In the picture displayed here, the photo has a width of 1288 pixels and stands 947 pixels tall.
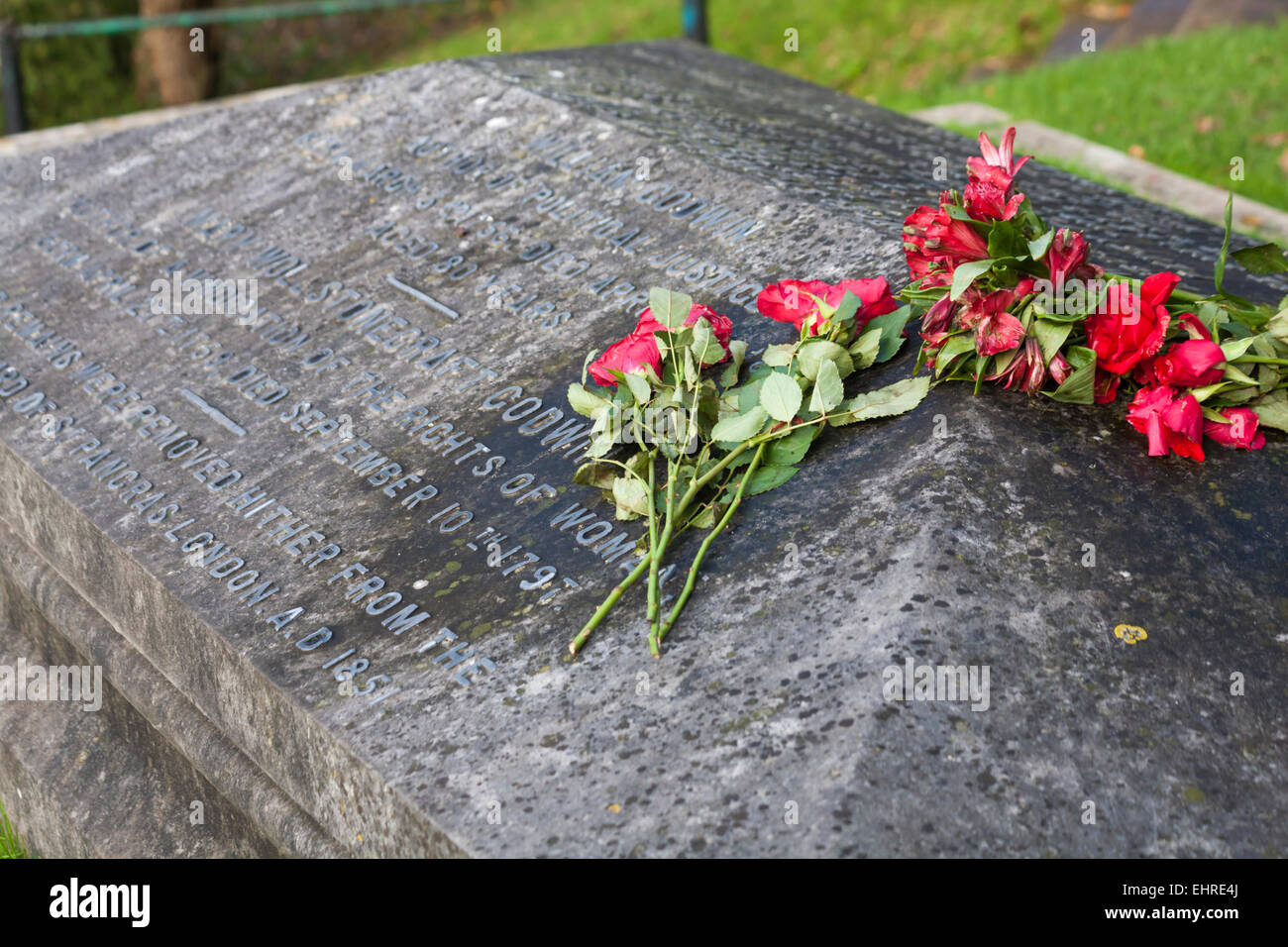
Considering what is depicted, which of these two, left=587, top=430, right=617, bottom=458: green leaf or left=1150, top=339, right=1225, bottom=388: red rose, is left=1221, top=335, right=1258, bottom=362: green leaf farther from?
left=587, top=430, right=617, bottom=458: green leaf

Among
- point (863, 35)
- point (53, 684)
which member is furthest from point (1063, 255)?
point (863, 35)

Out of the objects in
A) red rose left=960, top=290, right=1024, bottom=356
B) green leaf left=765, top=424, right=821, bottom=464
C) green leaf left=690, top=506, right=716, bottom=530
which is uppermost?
red rose left=960, top=290, right=1024, bottom=356

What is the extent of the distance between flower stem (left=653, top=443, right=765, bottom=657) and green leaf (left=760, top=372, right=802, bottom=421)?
0.23ft

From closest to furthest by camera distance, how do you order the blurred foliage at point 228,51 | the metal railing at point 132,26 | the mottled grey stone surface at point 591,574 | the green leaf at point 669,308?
1. the mottled grey stone surface at point 591,574
2. the green leaf at point 669,308
3. the metal railing at point 132,26
4. the blurred foliage at point 228,51

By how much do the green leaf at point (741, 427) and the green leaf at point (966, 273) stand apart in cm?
39

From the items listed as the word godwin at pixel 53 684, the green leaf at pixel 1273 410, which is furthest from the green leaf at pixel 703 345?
the word godwin at pixel 53 684

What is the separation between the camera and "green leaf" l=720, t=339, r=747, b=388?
8.05 ft

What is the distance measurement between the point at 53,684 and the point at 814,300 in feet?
6.74

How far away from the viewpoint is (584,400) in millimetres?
2406

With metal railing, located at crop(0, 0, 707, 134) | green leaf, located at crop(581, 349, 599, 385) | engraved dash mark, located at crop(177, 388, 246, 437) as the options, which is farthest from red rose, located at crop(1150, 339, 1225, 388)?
metal railing, located at crop(0, 0, 707, 134)

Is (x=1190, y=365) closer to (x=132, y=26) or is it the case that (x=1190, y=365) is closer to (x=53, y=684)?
(x=53, y=684)

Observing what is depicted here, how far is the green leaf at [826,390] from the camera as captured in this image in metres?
2.28

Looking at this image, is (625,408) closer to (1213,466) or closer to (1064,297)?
(1064,297)
